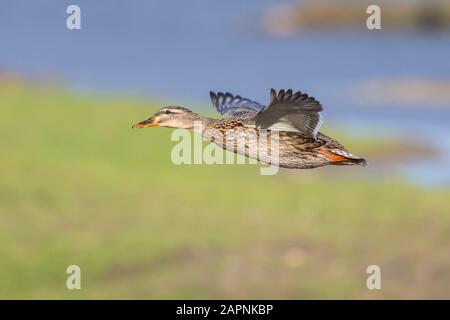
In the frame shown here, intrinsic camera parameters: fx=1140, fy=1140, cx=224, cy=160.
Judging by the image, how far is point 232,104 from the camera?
10.6m

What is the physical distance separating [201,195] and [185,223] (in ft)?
6.62

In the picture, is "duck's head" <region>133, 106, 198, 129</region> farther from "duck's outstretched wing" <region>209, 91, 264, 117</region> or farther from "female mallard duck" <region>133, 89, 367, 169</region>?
"duck's outstretched wing" <region>209, 91, 264, 117</region>

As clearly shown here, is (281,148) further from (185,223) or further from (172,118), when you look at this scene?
(185,223)

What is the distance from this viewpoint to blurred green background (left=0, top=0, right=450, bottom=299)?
2306cm

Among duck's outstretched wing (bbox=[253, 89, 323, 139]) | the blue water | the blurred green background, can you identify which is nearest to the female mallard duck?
duck's outstretched wing (bbox=[253, 89, 323, 139])

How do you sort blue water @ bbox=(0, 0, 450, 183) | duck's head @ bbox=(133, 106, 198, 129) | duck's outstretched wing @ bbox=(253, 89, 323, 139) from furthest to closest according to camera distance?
blue water @ bbox=(0, 0, 450, 183) → duck's head @ bbox=(133, 106, 198, 129) → duck's outstretched wing @ bbox=(253, 89, 323, 139)

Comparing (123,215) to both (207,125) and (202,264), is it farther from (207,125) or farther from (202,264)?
(207,125)

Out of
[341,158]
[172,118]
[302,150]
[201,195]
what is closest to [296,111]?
A: [302,150]

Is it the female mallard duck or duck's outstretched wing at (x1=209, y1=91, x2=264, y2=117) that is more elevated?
duck's outstretched wing at (x1=209, y1=91, x2=264, y2=117)

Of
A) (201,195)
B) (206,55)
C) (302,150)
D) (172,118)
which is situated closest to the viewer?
(302,150)

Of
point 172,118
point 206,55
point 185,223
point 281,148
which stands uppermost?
point 206,55

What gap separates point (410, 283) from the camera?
23.2 m

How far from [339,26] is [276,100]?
48.1m

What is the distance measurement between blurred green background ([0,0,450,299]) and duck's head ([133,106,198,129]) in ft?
43.6
